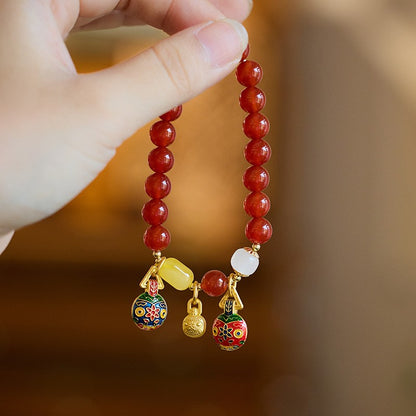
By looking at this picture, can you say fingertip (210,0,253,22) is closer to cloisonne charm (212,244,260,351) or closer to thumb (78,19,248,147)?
thumb (78,19,248,147)

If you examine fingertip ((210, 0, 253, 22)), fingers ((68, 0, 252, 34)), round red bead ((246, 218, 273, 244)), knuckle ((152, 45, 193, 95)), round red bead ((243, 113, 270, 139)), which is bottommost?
round red bead ((246, 218, 273, 244))

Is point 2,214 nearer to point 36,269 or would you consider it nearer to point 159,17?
point 159,17

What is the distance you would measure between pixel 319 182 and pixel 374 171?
0.57ft

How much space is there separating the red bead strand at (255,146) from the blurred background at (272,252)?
93 cm

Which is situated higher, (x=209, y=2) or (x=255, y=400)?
(x=209, y=2)

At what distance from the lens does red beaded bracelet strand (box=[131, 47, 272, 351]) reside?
810mm

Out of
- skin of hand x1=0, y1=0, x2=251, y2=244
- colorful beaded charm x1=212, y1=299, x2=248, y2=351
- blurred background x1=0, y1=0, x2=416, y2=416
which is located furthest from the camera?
blurred background x1=0, y1=0, x2=416, y2=416

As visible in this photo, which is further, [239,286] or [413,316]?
[239,286]

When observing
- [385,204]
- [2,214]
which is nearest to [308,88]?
[385,204]

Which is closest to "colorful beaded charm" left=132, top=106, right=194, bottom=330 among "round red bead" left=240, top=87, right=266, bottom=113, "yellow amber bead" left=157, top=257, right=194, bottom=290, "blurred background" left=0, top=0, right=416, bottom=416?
"yellow amber bead" left=157, top=257, right=194, bottom=290

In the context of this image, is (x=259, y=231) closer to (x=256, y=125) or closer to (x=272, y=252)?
(x=256, y=125)

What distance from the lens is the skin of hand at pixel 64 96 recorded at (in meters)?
0.61

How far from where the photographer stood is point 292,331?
1857 millimetres

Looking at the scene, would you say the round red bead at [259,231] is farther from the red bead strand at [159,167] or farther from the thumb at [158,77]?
the thumb at [158,77]
